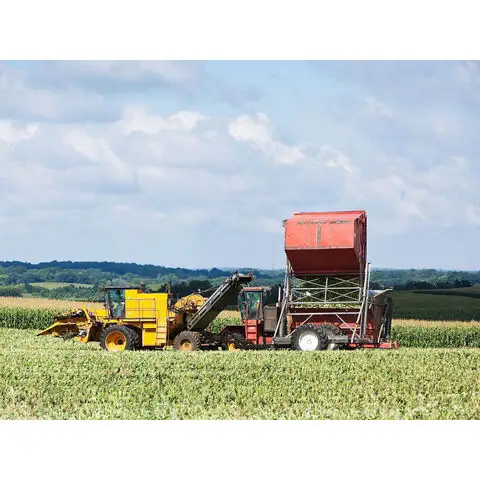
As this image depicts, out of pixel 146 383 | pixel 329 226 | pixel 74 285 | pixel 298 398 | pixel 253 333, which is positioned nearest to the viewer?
pixel 298 398

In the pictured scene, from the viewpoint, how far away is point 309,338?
25328mm

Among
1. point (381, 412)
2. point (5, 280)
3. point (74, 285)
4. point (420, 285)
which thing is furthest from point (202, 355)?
point (5, 280)

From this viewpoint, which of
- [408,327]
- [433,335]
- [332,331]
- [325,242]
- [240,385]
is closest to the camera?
[240,385]

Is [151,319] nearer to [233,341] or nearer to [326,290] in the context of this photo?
[233,341]

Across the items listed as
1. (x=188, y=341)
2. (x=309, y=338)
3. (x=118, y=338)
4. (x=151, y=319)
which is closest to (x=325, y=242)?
(x=309, y=338)

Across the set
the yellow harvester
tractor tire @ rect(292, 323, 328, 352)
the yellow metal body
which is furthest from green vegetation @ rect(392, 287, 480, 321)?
the yellow metal body

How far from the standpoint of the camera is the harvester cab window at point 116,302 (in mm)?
26781

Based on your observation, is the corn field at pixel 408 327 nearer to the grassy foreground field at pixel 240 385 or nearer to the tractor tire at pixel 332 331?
the tractor tire at pixel 332 331

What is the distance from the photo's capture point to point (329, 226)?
2544 cm

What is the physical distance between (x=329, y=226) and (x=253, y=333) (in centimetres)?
438

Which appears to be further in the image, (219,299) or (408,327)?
(408,327)

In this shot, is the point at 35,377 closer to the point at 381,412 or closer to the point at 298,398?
the point at 298,398

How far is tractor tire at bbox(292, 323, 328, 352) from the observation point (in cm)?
2509

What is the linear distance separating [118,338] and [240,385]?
32.2 ft
